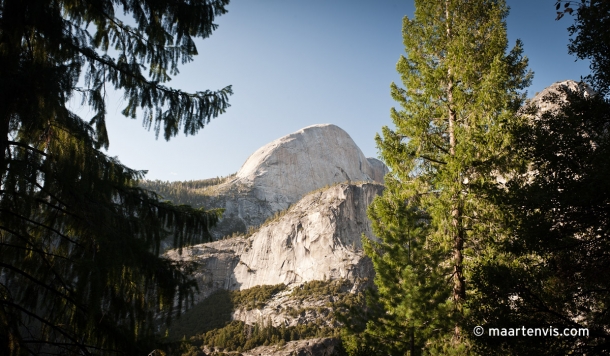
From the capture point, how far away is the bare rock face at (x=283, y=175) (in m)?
130

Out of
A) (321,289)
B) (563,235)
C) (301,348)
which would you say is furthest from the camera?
(321,289)

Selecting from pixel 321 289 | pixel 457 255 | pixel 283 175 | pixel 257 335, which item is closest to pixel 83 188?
pixel 457 255

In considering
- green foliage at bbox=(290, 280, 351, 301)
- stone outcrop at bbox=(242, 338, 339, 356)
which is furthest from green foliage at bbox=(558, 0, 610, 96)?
green foliage at bbox=(290, 280, 351, 301)

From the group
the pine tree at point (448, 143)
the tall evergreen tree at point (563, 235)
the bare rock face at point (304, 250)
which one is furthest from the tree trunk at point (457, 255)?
the bare rock face at point (304, 250)

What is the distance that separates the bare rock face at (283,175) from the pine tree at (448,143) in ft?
382

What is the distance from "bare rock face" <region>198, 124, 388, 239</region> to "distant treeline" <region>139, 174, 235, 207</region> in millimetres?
4297

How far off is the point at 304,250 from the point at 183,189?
61.6 meters

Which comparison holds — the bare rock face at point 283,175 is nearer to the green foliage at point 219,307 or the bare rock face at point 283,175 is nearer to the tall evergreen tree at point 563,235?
the green foliage at point 219,307

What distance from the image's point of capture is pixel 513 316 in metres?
5.28

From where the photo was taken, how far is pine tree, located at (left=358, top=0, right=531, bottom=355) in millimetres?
6719

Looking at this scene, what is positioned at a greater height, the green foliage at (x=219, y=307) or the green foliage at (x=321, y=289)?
the green foliage at (x=321, y=289)

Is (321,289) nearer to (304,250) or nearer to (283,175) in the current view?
(304,250)

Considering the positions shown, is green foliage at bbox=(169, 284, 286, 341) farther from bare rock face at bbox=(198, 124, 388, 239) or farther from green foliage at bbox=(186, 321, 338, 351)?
bare rock face at bbox=(198, 124, 388, 239)

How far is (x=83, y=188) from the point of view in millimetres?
4016
